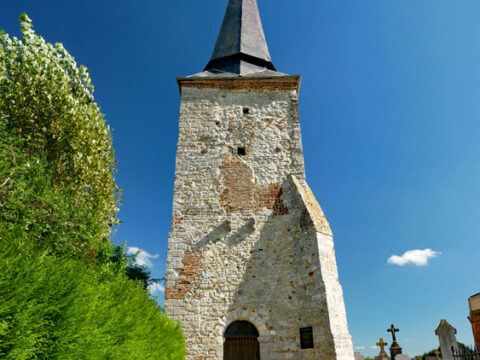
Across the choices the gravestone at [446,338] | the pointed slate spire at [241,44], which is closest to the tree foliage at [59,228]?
the pointed slate spire at [241,44]

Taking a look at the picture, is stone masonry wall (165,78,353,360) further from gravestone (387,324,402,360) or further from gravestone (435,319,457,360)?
gravestone (387,324,402,360)

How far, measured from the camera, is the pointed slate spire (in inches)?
492

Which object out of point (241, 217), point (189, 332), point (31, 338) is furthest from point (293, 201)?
point (31, 338)

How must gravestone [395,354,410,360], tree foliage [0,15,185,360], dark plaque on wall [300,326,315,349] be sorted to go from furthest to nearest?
gravestone [395,354,410,360], dark plaque on wall [300,326,315,349], tree foliage [0,15,185,360]

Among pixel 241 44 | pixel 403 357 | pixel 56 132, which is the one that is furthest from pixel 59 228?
pixel 403 357

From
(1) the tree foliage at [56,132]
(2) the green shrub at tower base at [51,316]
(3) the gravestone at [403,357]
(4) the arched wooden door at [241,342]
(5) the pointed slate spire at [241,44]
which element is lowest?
(3) the gravestone at [403,357]

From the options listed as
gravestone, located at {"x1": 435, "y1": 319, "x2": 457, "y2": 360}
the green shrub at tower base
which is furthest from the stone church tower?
the green shrub at tower base

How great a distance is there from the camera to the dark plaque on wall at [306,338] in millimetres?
7430

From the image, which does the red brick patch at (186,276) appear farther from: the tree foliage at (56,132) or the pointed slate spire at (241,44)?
the pointed slate spire at (241,44)

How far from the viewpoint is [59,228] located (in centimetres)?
807

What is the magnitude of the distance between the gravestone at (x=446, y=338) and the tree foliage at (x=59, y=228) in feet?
19.6

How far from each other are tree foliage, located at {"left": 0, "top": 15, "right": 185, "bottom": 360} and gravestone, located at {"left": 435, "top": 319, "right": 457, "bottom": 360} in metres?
5.97

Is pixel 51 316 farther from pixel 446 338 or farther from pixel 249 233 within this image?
pixel 446 338

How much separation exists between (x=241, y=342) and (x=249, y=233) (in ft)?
9.39
